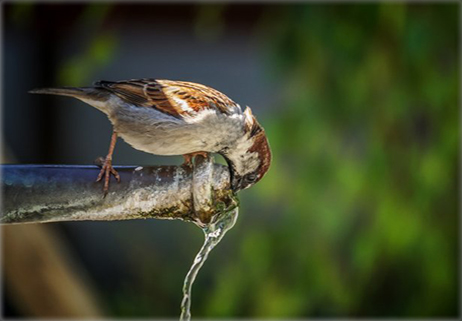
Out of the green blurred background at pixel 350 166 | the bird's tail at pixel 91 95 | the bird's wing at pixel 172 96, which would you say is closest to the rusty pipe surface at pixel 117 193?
the bird's wing at pixel 172 96

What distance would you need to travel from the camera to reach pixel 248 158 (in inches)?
44.9

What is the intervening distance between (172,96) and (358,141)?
116cm

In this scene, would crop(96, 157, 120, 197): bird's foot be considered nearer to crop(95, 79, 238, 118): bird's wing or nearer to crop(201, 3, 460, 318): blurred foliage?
crop(95, 79, 238, 118): bird's wing

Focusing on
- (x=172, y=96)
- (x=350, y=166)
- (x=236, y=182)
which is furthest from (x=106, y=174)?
(x=350, y=166)

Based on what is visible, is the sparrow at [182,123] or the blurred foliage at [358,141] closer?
the sparrow at [182,123]

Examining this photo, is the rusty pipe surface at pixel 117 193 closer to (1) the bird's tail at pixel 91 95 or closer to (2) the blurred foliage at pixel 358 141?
(1) the bird's tail at pixel 91 95

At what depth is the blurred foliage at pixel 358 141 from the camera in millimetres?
2312

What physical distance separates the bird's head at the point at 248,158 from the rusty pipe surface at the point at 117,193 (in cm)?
2

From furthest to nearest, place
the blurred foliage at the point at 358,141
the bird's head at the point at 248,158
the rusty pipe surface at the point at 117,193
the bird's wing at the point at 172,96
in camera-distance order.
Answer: the blurred foliage at the point at 358,141, the bird's wing at the point at 172,96, the bird's head at the point at 248,158, the rusty pipe surface at the point at 117,193

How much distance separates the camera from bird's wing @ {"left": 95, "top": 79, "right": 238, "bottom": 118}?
125 cm

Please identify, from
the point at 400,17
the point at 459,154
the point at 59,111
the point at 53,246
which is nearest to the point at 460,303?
the point at 459,154

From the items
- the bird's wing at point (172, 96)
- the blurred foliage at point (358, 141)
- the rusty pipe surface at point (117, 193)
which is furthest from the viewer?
the blurred foliage at point (358, 141)

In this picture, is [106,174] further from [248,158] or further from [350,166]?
[350,166]

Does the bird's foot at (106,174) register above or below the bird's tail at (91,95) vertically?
below
